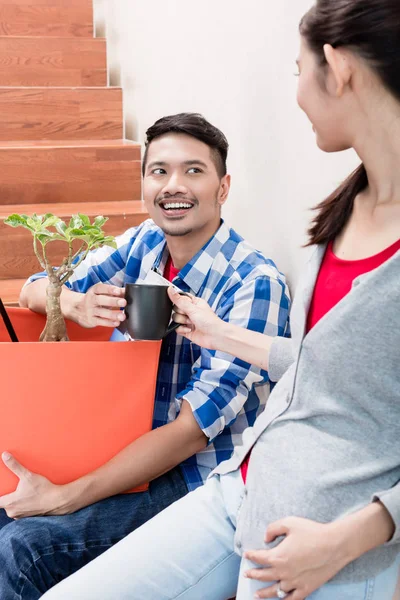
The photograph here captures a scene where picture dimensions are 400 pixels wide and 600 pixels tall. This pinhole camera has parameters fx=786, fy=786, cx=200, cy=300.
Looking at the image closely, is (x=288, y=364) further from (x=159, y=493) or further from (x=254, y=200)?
(x=254, y=200)

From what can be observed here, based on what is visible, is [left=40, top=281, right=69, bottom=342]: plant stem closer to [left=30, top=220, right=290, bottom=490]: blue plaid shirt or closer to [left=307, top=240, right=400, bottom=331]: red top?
[left=30, top=220, right=290, bottom=490]: blue plaid shirt

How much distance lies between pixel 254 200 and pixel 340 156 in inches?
18.5

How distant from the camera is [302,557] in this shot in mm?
922

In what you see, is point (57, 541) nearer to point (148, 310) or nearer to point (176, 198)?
point (148, 310)

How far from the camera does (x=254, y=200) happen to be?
1876 mm

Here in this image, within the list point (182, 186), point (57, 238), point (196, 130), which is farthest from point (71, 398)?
point (196, 130)

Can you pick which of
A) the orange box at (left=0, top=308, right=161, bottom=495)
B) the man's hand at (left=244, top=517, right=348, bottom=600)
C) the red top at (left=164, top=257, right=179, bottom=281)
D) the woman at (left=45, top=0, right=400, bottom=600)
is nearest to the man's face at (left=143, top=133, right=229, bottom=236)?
the red top at (left=164, top=257, right=179, bottom=281)

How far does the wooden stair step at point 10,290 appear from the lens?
2210mm

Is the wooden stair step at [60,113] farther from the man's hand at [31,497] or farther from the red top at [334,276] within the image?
the red top at [334,276]

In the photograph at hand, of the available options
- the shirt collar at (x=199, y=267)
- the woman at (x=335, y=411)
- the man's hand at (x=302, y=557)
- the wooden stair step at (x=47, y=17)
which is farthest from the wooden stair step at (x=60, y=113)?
the man's hand at (x=302, y=557)

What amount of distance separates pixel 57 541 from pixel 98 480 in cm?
12

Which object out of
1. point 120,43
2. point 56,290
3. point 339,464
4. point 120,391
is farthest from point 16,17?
point 339,464

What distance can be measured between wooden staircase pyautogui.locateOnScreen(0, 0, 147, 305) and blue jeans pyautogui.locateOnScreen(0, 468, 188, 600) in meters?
1.11

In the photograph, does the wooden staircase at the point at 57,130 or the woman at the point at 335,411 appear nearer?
the woman at the point at 335,411
